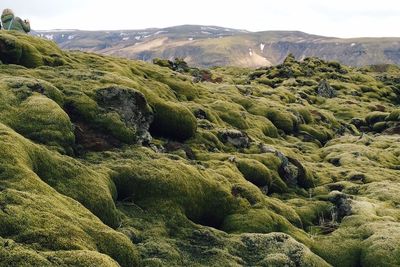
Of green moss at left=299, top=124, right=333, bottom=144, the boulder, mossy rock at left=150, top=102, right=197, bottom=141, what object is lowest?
green moss at left=299, top=124, right=333, bottom=144

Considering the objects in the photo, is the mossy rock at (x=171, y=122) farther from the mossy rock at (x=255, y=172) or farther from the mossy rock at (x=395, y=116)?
the mossy rock at (x=395, y=116)

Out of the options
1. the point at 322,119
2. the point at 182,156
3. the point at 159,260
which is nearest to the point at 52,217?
the point at 159,260

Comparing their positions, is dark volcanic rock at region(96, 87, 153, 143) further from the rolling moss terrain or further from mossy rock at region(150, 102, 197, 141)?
mossy rock at region(150, 102, 197, 141)

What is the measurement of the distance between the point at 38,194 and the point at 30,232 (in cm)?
353

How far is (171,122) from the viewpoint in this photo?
45.1 meters

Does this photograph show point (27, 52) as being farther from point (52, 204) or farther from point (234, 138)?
point (52, 204)

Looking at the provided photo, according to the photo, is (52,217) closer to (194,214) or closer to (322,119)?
(194,214)

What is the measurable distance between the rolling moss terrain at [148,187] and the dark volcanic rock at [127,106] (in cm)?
10

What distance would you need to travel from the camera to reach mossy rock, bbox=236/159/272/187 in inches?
1647

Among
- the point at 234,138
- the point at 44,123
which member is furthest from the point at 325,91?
the point at 44,123

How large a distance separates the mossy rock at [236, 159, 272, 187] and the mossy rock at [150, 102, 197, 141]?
21.2 ft

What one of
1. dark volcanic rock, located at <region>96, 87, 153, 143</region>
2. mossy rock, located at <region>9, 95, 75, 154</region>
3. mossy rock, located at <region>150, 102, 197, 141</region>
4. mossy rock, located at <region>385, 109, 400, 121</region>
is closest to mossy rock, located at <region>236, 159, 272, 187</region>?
mossy rock, located at <region>150, 102, 197, 141</region>

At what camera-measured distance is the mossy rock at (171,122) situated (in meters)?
44.2

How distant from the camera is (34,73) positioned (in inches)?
1604
